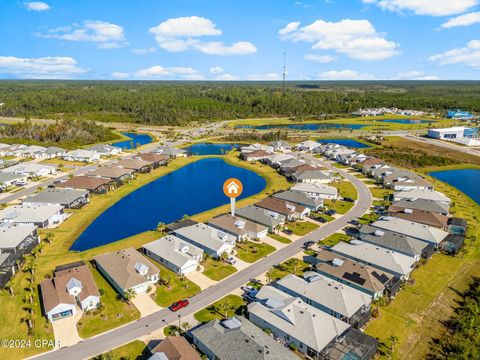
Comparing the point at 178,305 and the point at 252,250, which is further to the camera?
the point at 252,250

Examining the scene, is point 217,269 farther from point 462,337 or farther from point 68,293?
point 462,337

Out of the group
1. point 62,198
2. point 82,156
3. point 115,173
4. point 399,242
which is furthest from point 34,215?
point 399,242

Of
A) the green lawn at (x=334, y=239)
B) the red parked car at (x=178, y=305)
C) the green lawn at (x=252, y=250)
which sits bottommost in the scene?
the red parked car at (x=178, y=305)

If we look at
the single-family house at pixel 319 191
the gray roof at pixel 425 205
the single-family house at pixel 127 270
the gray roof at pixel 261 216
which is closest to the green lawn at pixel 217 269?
the single-family house at pixel 127 270

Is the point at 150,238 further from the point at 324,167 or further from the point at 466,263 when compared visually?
the point at 324,167

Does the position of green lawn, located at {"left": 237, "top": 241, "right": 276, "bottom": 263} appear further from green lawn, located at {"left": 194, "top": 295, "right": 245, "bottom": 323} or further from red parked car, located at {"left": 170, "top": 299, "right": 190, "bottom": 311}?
red parked car, located at {"left": 170, "top": 299, "right": 190, "bottom": 311}

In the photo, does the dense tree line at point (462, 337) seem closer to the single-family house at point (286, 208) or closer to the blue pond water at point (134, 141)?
the single-family house at point (286, 208)

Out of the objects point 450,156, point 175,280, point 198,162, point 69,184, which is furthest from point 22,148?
point 450,156
